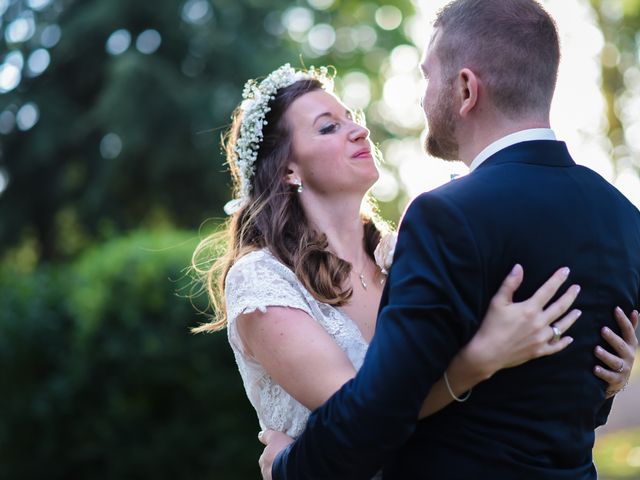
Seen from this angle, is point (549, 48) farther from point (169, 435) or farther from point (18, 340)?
point (18, 340)

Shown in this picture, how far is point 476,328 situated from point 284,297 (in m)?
0.78

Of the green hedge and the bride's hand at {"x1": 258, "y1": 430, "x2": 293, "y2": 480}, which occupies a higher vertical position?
the bride's hand at {"x1": 258, "y1": 430, "x2": 293, "y2": 480}

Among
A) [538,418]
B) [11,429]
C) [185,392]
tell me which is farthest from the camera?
[11,429]

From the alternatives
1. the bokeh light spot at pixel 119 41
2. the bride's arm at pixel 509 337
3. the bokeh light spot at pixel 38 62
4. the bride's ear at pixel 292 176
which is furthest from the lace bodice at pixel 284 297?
the bokeh light spot at pixel 38 62

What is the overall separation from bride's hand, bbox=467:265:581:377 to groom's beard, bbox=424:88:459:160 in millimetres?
499

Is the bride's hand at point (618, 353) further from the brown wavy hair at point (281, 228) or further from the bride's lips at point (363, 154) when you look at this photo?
the bride's lips at point (363, 154)

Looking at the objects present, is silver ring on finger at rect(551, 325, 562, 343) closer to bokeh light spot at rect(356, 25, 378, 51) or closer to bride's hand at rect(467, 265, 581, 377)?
bride's hand at rect(467, 265, 581, 377)

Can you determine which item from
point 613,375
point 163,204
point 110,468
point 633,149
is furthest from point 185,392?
point 633,149

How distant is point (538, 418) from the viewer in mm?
2367

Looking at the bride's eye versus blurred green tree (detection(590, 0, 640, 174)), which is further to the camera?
blurred green tree (detection(590, 0, 640, 174))

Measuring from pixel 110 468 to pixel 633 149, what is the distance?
61.9 ft

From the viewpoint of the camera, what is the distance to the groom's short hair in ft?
8.05

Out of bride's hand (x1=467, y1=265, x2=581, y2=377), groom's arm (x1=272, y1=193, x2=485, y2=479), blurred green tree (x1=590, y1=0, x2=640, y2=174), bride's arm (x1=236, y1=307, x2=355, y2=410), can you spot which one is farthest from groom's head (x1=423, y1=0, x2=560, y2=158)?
blurred green tree (x1=590, y1=0, x2=640, y2=174)

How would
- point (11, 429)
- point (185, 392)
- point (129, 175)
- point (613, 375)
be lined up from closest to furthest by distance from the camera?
1. point (613, 375)
2. point (185, 392)
3. point (11, 429)
4. point (129, 175)
